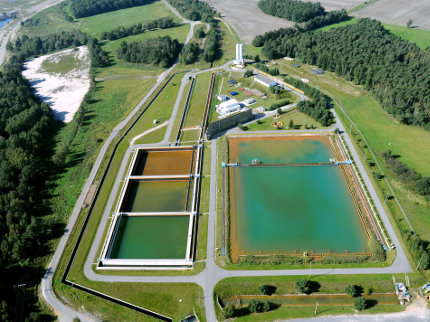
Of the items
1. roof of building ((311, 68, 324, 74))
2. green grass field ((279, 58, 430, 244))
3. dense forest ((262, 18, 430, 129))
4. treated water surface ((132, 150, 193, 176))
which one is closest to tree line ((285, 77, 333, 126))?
green grass field ((279, 58, 430, 244))

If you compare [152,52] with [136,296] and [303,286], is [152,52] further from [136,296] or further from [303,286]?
[303,286]

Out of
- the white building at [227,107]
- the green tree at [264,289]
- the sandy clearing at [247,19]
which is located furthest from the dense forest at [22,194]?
the sandy clearing at [247,19]

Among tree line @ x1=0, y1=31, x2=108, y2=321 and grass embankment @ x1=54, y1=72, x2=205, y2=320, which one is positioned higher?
tree line @ x1=0, y1=31, x2=108, y2=321

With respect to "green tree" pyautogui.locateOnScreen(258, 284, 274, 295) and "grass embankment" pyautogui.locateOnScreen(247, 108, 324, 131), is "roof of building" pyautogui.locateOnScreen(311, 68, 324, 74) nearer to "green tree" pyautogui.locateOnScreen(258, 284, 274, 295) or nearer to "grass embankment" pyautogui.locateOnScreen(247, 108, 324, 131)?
"grass embankment" pyautogui.locateOnScreen(247, 108, 324, 131)

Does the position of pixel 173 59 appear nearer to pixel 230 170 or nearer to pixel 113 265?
pixel 230 170

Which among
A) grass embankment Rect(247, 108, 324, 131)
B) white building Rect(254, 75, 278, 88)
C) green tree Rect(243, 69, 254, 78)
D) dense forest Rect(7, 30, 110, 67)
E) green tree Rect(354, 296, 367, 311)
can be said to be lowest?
green tree Rect(354, 296, 367, 311)

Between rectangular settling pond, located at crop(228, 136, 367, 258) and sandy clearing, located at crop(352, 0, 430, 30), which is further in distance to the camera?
sandy clearing, located at crop(352, 0, 430, 30)

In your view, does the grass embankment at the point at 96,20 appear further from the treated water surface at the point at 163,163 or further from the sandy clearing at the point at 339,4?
the treated water surface at the point at 163,163
